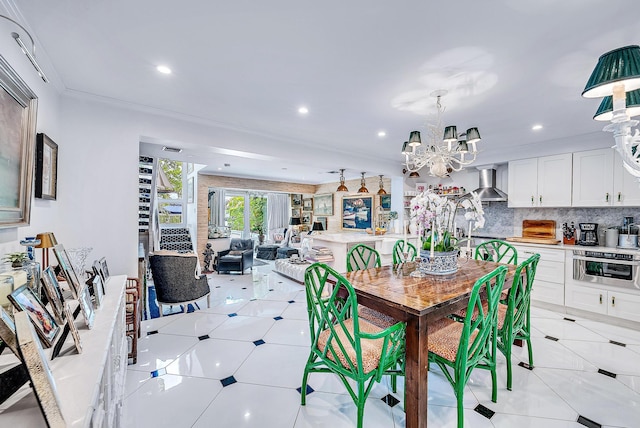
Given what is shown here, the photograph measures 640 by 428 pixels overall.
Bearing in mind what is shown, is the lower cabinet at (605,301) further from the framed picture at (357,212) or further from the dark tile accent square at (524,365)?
the framed picture at (357,212)

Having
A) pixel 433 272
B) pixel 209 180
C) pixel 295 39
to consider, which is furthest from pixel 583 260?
pixel 209 180

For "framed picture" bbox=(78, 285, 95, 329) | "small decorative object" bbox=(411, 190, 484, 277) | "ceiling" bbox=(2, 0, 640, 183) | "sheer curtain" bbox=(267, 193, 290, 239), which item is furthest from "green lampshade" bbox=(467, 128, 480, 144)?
"sheer curtain" bbox=(267, 193, 290, 239)

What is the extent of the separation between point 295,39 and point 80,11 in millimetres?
1265

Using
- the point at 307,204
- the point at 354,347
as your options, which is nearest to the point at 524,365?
the point at 354,347

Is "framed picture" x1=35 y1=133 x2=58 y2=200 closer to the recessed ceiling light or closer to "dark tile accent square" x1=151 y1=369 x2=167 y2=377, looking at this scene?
the recessed ceiling light

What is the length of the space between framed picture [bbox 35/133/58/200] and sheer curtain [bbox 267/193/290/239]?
786cm

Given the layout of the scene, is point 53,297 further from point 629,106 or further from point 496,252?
point 496,252

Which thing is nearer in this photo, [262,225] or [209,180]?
[209,180]

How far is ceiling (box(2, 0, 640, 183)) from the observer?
5.10ft

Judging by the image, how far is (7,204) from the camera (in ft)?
4.96

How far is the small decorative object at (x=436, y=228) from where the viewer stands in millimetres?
2311

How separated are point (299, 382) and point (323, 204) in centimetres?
731

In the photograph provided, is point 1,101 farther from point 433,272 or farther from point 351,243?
point 351,243

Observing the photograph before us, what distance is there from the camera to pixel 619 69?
3.36 ft
